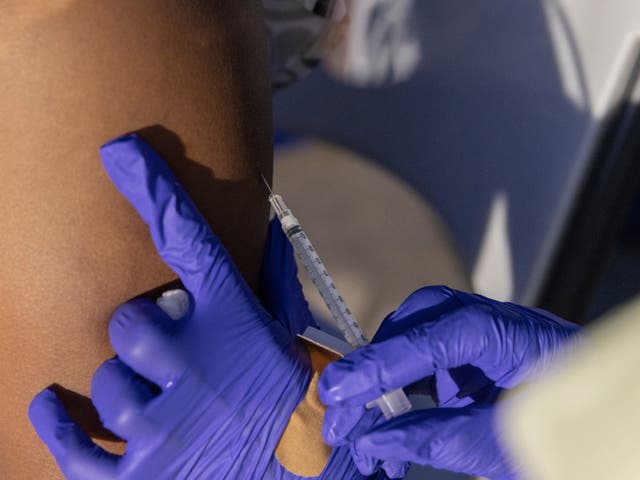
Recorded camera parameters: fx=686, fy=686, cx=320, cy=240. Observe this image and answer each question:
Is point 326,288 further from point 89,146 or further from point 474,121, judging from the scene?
point 474,121

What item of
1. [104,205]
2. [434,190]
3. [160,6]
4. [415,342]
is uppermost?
[160,6]

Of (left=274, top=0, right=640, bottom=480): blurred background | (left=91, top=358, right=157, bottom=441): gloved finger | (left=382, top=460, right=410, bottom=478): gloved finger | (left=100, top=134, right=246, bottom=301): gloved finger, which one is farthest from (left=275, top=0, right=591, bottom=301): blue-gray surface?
(left=91, top=358, right=157, bottom=441): gloved finger

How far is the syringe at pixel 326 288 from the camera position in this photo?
0.84 m

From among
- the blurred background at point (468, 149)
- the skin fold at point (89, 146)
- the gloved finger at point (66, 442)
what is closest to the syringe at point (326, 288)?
the skin fold at point (89, 146)

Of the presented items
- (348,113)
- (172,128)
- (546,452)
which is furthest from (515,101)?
(546,452)

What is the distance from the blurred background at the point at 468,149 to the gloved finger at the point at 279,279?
457 millimetres

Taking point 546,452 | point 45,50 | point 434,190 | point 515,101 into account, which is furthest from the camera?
point 434,190

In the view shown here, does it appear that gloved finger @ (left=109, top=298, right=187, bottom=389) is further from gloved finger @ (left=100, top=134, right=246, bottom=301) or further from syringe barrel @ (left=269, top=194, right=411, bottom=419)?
syringe barrel @ (left=269, top=194, right=411, bottom=419)

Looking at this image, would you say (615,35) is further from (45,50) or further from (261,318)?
(45,50)

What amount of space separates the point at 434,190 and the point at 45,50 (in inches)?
51.8

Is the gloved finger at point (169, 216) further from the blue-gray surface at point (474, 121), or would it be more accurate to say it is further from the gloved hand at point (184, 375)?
the blue-gray surface at point (474, 121)

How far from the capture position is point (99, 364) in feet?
2.40

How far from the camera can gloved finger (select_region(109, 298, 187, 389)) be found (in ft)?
2.25

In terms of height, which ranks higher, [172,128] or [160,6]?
[160,6]
